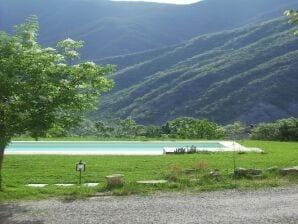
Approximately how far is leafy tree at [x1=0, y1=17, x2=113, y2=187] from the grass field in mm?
1546

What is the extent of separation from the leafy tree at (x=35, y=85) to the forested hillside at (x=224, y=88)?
60.1 metres

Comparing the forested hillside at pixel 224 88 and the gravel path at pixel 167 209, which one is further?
the forested hillside at pixel 224 88

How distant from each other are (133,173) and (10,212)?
5465 mm

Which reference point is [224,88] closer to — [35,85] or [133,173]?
[133,173]

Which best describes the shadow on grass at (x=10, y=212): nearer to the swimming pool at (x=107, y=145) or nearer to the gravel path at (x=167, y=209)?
the gravel path at (x=167, y=209)

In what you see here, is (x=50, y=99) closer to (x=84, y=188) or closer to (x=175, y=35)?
(x=84, y=188)

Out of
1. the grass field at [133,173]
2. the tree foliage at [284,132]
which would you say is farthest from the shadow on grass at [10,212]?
the tree foliage at [284,132]

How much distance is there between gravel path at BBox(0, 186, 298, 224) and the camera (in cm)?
917

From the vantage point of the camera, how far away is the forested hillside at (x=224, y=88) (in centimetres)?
7495

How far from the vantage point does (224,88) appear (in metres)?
81.5

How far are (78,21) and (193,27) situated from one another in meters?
42.6

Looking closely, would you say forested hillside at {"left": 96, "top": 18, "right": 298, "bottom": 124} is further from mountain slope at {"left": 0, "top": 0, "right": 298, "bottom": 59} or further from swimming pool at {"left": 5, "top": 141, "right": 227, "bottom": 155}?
mountain slope at {"left": 0, "top": 0, "right": 298, "bottom": 59}

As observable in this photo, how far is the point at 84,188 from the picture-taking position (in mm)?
12148

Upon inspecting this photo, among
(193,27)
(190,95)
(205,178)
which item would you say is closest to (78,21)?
(193,27)
